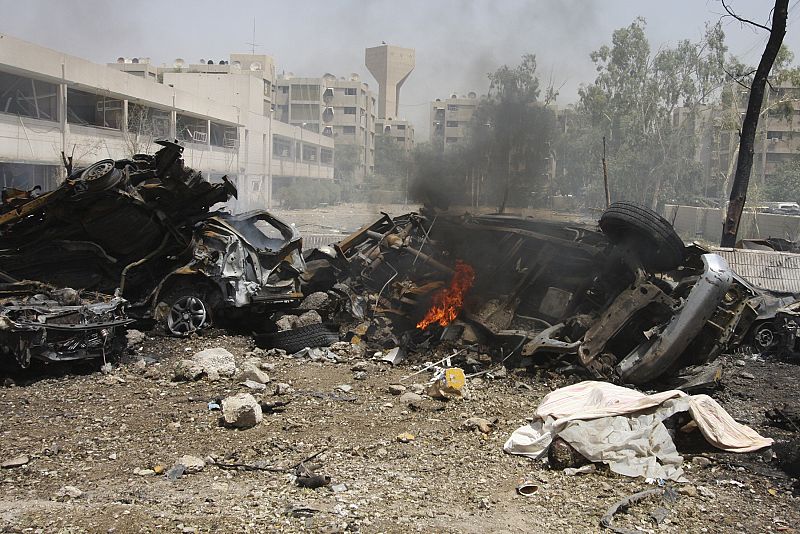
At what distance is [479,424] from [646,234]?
3.17 m

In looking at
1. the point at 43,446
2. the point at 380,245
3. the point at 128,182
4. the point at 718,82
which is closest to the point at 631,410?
the point at 43,446

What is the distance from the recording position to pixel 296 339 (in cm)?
906

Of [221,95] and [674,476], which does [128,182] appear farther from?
[221,95]

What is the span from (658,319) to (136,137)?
2369 cm

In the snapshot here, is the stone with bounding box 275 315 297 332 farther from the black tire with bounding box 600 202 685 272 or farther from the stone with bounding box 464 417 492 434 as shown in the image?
the black tire with bounding box 600 202 685 272

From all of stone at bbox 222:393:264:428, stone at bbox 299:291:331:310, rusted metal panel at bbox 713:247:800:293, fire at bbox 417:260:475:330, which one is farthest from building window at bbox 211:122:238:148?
stone at bbox 222:393:264:428

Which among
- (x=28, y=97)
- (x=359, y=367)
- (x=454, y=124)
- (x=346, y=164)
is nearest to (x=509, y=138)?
(x=359, y=367)

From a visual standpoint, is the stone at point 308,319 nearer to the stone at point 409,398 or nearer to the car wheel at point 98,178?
the car wheel at point 98,178

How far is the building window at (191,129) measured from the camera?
114 feet

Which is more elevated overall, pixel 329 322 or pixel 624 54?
pixel 624 54

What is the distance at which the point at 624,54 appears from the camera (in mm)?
39688

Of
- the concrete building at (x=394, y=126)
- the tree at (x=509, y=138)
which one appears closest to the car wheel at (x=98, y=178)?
the tree at (x=509, y=138)

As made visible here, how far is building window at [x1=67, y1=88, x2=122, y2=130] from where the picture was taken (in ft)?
88.4

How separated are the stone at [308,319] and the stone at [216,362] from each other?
2.38 m
